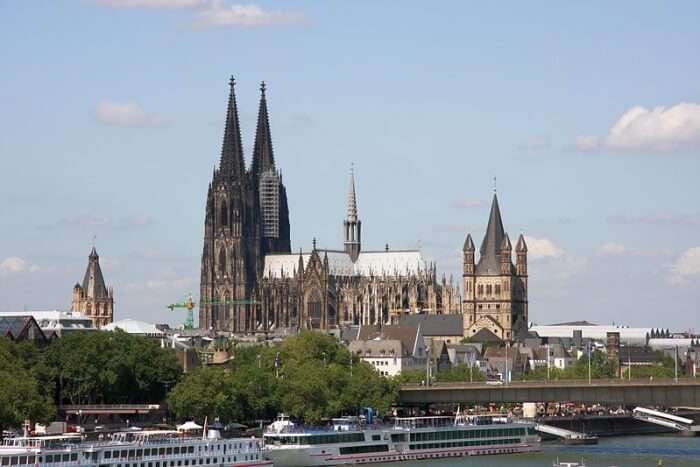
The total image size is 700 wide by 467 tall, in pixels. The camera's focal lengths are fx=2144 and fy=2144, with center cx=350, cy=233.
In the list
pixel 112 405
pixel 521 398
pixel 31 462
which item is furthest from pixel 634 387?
pixel 31 462

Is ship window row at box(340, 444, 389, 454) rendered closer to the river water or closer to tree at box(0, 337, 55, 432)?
the river water

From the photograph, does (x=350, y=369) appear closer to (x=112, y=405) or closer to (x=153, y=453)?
(x=112, y=405)

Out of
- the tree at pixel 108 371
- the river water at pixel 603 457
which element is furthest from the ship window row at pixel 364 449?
the tree at pixel 108 371

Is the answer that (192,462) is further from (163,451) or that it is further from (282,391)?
(282,391)

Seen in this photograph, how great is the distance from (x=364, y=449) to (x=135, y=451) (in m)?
19.6

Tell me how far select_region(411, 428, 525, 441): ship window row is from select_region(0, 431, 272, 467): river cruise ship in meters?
15.7

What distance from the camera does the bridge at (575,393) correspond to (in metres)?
121

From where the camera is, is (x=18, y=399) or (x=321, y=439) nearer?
(x=18, y=399)

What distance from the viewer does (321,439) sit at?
113 metres

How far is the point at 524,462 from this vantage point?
113 metres

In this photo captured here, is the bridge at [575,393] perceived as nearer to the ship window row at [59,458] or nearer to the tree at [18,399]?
the tree at [18,399]

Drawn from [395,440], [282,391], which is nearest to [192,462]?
[395,440]

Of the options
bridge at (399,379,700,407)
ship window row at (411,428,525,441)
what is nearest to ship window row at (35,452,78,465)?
ship window row at (411,428,525,441)

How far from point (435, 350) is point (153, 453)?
332 ft
